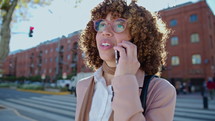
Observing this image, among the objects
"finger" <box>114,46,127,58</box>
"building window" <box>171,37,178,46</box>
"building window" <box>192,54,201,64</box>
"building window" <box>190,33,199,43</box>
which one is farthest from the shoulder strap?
"building window" <box>171,37,178,46</box>

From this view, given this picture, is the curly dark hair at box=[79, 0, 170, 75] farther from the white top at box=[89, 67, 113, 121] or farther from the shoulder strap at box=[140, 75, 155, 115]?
the white top at box=[89, 67, 113, 121]

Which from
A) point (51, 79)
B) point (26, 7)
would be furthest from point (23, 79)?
point (26, 7)

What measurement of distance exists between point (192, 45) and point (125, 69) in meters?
26.4

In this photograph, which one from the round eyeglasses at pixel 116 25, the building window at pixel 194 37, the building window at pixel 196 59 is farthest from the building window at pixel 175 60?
the round eyeglasses at pixel 116 25

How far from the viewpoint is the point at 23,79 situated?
53281 millimetres

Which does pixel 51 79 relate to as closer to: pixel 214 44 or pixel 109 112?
pixel 214 44

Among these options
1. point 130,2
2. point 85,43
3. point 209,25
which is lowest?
point 85,43

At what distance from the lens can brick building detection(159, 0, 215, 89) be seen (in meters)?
22.8

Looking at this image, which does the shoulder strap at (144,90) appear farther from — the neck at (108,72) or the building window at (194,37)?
the building window at (194,37)

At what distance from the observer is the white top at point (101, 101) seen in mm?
1093

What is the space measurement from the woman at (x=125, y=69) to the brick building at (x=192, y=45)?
22808mm

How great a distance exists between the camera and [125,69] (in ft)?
2.65

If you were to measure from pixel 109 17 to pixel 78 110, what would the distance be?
28.2 inches

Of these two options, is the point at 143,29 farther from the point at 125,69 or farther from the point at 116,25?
the point at 125,69
